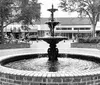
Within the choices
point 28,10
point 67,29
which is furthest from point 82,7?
point 67,29

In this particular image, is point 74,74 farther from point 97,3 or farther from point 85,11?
point 85,11

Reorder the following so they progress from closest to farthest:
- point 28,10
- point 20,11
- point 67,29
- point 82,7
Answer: point 28,10 < point 20,11 < point 82,7 < point 67,29

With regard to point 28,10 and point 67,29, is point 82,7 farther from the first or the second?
point 67,29

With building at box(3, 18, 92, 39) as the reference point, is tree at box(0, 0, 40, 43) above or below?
above

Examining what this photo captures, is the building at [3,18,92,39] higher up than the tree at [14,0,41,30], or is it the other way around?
the tree at [14,0,41,30]

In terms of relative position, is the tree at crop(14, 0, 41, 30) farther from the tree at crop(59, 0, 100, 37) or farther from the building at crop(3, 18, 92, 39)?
the building at crop(3, 18, 92, 39)

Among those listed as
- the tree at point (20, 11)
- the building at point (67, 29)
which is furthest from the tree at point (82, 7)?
the building at point (67, 29)

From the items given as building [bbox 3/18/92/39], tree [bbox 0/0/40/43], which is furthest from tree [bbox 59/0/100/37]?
building [bbox 3/18/92/39]

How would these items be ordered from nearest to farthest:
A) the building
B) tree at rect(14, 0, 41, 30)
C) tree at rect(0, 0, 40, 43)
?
tree at rect(0, 0, 40, 43) → tree at rect(14, 0, 41, 30) → the building

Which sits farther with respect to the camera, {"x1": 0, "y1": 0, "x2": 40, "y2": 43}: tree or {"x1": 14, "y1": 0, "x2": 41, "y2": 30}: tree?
{"x1": 14, "y1": 0, "x2": 41, "y2": 30}: tree

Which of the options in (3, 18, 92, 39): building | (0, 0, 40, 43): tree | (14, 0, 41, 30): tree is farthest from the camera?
(3, 18, 92, 39): building

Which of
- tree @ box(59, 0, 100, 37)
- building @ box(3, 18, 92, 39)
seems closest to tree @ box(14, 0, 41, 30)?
tree @ box(59, 0, 100, 37)

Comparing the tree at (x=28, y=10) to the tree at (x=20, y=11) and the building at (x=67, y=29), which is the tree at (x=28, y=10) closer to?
the tree at (x=20, y=11)

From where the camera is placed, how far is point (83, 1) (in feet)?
75.3
